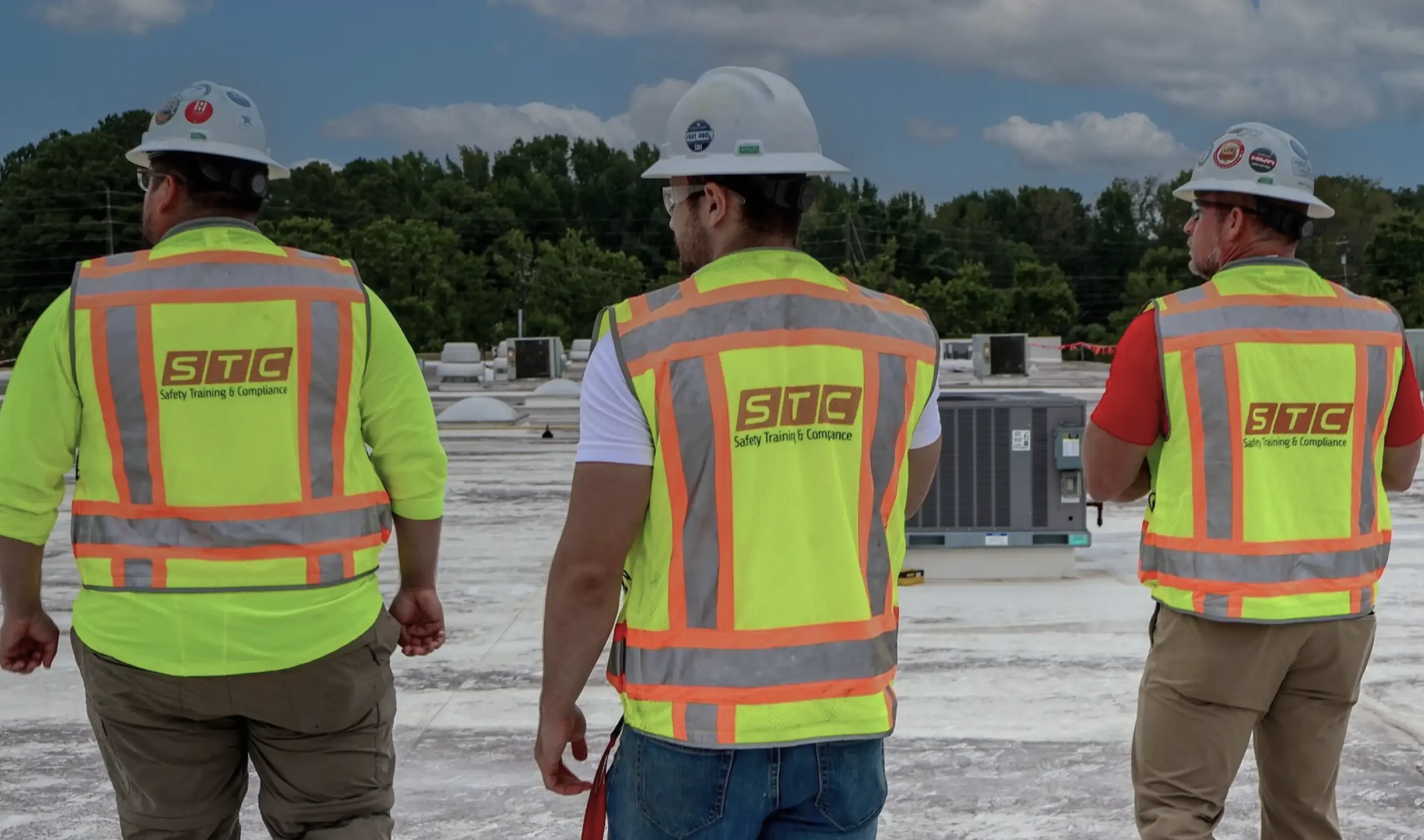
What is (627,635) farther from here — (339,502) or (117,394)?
(117,394)

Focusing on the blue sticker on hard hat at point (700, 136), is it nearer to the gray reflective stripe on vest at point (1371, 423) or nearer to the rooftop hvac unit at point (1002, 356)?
the gray reflective stripe on vest at point (1371, 423)

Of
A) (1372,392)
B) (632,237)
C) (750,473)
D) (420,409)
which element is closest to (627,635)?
(750,473)

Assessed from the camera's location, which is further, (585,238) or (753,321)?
(585,238)

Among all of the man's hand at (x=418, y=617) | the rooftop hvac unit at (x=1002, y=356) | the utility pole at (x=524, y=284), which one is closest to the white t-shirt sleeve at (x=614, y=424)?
the man's hand at (x=418, y=617)

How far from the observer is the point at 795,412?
2.46 metres

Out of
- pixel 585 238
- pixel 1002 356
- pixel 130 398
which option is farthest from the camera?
pixel 585 238

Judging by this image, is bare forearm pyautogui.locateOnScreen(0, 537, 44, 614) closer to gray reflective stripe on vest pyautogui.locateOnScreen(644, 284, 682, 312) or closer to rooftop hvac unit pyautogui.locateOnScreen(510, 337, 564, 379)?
gray reflective stripe on vest pyautogui.locateOnScreen(644, 284, 682, 312)

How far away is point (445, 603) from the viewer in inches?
355

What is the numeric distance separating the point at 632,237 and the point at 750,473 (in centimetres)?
10404

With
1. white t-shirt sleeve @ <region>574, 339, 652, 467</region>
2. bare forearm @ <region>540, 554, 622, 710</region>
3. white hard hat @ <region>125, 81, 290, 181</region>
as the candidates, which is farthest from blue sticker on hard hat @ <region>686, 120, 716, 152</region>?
white hard hat @ <region>125, 81, 290, 181</region>

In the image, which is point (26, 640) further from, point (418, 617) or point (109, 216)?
point (109, 216)

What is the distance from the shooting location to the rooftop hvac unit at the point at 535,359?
122 feet

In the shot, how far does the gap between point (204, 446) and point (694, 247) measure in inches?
47.8

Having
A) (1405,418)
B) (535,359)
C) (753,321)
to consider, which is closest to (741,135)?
(753,321)
